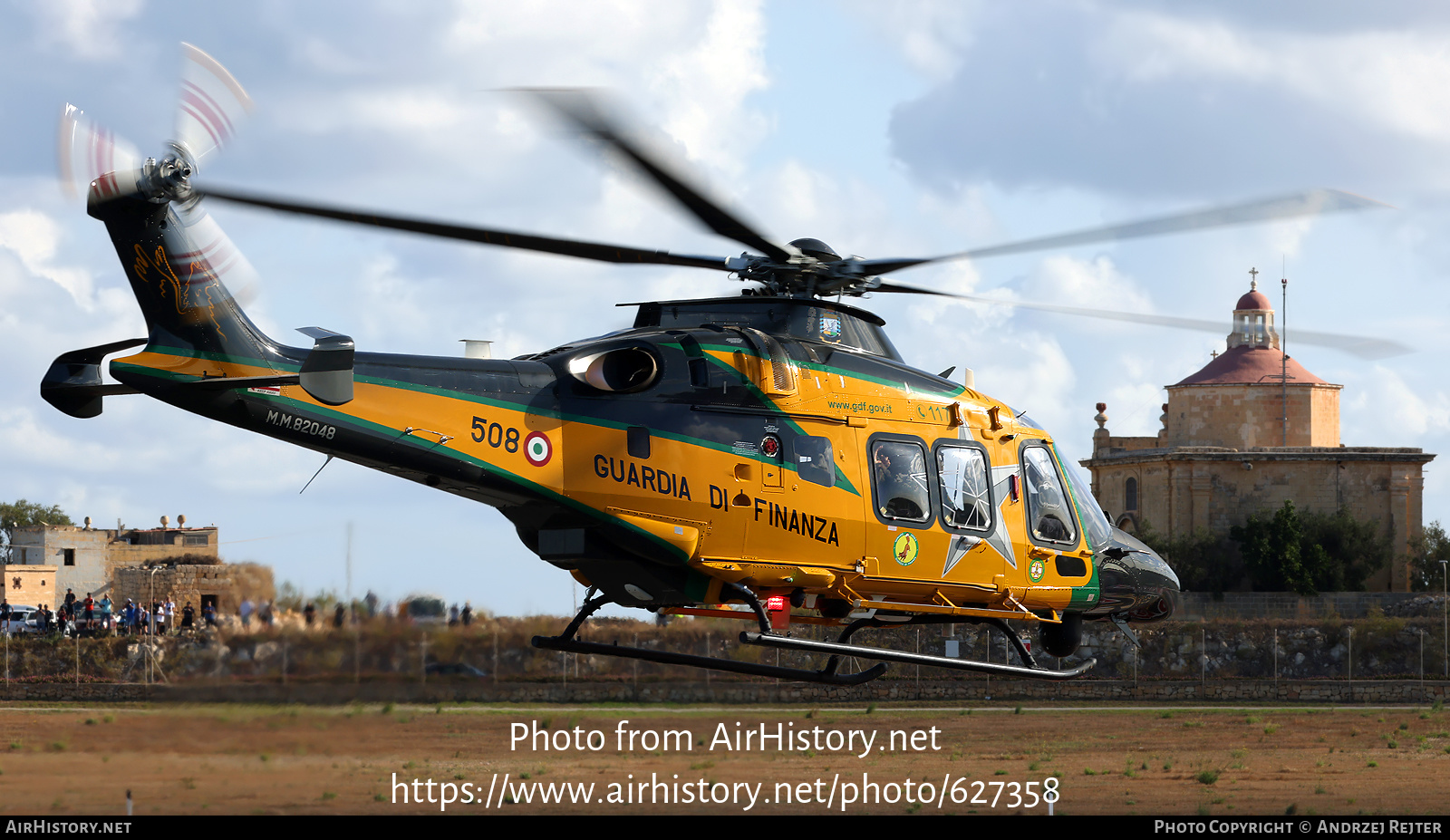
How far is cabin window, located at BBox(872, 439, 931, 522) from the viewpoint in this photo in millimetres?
16047

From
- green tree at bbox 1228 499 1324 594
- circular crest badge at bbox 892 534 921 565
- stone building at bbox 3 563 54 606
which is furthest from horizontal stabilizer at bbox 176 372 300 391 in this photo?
green tree at bbox 1228 499 1324 594

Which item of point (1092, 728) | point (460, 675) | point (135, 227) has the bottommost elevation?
→ point (1092, 728)

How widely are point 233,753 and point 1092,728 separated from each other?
33.9 m

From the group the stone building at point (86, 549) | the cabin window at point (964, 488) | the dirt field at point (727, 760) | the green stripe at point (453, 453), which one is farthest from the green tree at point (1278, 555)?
the green stripe at point (453, 453)

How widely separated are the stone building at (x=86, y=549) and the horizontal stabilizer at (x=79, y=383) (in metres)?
61.6

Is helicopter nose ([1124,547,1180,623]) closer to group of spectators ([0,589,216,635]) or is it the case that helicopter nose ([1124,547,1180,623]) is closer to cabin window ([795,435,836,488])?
cabin window ([795,435,836,488])

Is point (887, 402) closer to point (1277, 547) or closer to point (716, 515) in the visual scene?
point (716, 515)

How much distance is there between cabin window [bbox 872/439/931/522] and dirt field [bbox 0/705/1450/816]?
5265 millimetres

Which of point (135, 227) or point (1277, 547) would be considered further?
point (1277, 547)

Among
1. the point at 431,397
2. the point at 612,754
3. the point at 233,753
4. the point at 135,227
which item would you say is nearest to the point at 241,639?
the point at 233,753

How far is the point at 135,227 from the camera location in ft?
41.1

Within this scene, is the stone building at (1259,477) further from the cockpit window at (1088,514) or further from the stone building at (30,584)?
the cockpit window at (1088,514)

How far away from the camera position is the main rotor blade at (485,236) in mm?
12883

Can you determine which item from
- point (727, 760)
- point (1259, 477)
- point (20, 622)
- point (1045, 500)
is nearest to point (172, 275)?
point (1045, 500)
